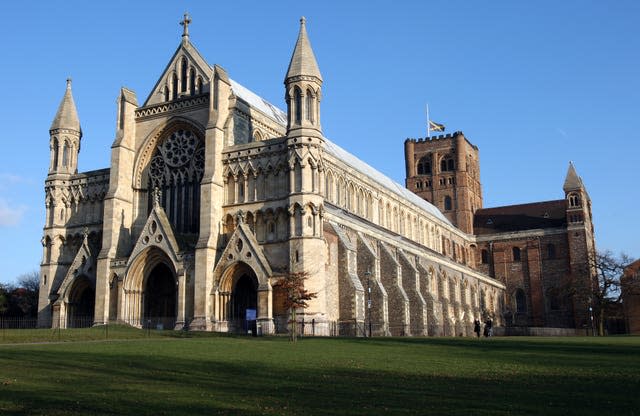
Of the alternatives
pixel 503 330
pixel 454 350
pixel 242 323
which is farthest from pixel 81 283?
pixel 503 330

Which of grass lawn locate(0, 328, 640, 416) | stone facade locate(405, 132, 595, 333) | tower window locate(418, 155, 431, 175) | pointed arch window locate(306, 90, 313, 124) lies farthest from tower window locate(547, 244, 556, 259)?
grass lawn locate(0, 328, 640, 416)

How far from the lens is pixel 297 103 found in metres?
50.5

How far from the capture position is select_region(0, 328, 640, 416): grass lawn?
12.8m

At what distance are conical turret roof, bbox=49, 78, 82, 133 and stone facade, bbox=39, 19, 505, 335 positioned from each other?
0.39 ft

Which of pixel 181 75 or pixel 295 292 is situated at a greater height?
pixel 181 75

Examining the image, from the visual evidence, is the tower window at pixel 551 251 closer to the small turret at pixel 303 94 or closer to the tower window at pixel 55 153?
the small turret at pixel 303 94

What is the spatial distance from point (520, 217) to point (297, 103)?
60148 mm

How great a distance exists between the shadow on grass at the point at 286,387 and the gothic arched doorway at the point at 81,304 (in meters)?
30.5

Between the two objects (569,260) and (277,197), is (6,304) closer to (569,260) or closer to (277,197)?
(277,197)

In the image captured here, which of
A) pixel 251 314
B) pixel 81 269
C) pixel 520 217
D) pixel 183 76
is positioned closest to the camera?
pixel 251 314

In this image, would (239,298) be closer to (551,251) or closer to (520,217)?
(551,251)

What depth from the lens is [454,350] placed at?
1172 inches

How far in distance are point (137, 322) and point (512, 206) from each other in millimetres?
69382

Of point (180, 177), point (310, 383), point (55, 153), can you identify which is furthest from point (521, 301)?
point (310, 383)
